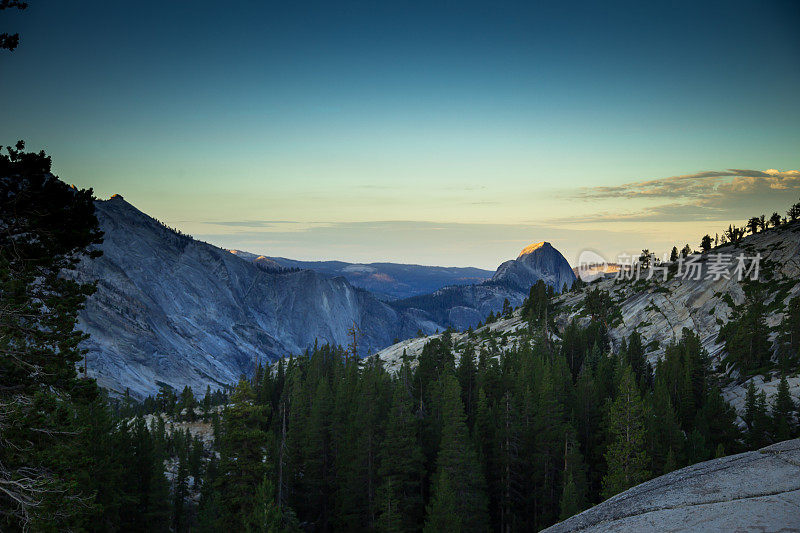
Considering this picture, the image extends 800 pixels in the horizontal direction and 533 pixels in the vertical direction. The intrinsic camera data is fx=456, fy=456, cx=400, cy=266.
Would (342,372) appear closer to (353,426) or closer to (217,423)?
(217,423)

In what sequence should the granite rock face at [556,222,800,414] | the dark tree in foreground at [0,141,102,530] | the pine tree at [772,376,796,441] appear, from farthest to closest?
the granite rock face at [556,222,800,414] < the pine tree at [772,376,796,441] < the dark tree in foreground at [0,141,102,530]

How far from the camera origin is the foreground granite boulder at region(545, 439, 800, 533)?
408 inches

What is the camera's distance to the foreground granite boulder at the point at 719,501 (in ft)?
34.0

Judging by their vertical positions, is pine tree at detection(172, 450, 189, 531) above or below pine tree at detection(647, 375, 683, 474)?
below

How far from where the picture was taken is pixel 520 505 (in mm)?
43875

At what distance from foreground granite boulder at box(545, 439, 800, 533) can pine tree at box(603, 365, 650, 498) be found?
17.4 meters

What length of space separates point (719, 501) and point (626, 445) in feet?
76.6

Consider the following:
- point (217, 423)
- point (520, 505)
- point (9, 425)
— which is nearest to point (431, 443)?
point (520, 505)

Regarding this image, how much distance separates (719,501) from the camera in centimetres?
1178

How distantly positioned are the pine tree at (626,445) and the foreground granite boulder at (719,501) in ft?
57.2

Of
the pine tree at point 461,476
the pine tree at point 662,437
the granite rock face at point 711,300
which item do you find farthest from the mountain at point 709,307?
the pine tree at point 461,476
